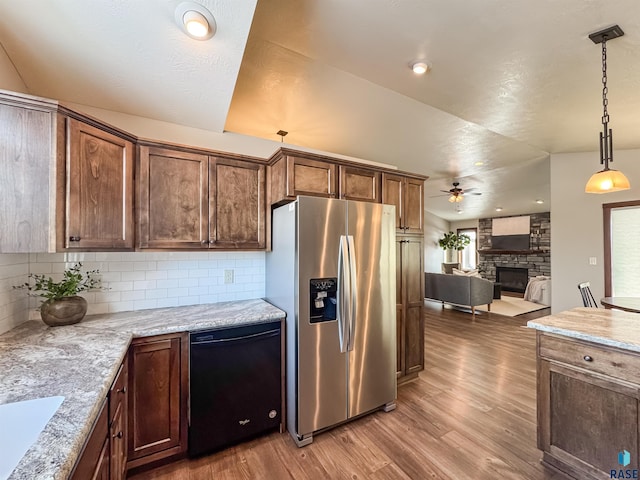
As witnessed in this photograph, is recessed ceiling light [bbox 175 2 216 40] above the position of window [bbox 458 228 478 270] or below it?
above

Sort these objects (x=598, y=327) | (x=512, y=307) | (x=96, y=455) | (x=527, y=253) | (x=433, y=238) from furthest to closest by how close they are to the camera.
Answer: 1. (x=433, y=238)
2. (x=527, y=253)
3. (x=512, y=307)
4. (x=598, y=327)
5. (x=96, y=455)

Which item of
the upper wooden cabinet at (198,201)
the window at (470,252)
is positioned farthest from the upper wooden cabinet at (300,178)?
the window at (470,252)

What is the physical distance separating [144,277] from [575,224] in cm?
572

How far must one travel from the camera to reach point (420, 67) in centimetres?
209

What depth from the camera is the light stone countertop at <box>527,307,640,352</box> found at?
148 cm

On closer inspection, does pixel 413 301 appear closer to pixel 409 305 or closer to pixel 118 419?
pixel 409 305

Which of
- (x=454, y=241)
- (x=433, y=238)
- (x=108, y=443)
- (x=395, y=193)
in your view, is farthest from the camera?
(x=433, y=238)

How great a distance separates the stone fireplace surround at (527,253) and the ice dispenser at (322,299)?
8.91 metres

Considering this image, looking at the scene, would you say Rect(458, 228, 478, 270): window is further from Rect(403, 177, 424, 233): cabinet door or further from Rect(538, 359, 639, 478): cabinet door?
Rect(538, 359, 639, 478): cabinet door

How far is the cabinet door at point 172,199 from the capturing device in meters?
2.01

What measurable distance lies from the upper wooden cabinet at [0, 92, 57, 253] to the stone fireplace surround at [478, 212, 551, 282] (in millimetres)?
10460

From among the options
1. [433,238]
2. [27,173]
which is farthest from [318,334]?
[433,238]

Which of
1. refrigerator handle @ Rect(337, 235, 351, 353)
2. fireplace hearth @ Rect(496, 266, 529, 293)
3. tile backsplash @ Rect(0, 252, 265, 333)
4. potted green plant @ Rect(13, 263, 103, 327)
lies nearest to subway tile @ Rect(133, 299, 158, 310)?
tile backsplash @ Rect(0, 252, 265, 333)

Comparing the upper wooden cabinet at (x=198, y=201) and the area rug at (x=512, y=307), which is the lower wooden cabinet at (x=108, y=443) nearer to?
the upper wooden cabinet at (x=198, y=201)
